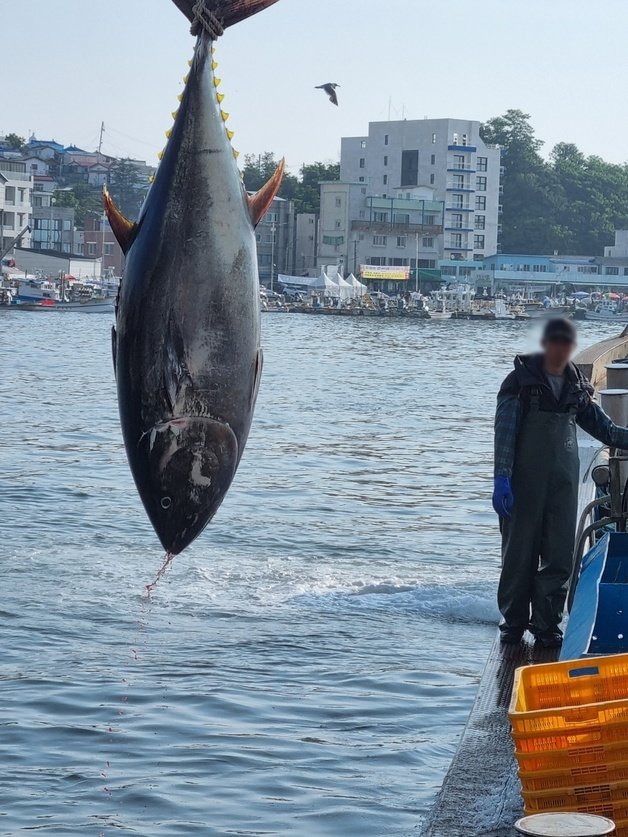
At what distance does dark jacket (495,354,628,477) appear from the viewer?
24.5ft

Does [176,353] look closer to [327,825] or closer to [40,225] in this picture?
[327,825]

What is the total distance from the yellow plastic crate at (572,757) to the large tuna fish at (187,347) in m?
2.21

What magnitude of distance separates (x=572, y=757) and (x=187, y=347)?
2.59 metres

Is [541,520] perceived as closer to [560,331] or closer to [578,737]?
[560,331]

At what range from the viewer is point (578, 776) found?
4.71m

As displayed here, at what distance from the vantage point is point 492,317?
112m

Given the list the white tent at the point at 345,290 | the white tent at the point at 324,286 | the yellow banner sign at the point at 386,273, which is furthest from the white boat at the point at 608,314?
the white tent at the point at 324,286

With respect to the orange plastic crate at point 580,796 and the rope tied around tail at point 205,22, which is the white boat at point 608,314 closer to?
the orange plastic crate at point 580,796

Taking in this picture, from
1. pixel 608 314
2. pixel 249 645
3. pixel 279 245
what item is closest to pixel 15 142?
pixel 279 245

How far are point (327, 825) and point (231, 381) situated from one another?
15.7 ft

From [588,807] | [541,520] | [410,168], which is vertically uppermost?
[410,168]

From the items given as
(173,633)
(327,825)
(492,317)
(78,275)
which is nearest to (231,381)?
(327,825)

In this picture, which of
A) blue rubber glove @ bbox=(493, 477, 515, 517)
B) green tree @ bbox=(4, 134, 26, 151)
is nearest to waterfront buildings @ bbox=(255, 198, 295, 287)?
green tree @ bbox=(4, 134, 26, 151)

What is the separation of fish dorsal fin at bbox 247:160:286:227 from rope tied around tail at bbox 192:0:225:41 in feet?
1.01
